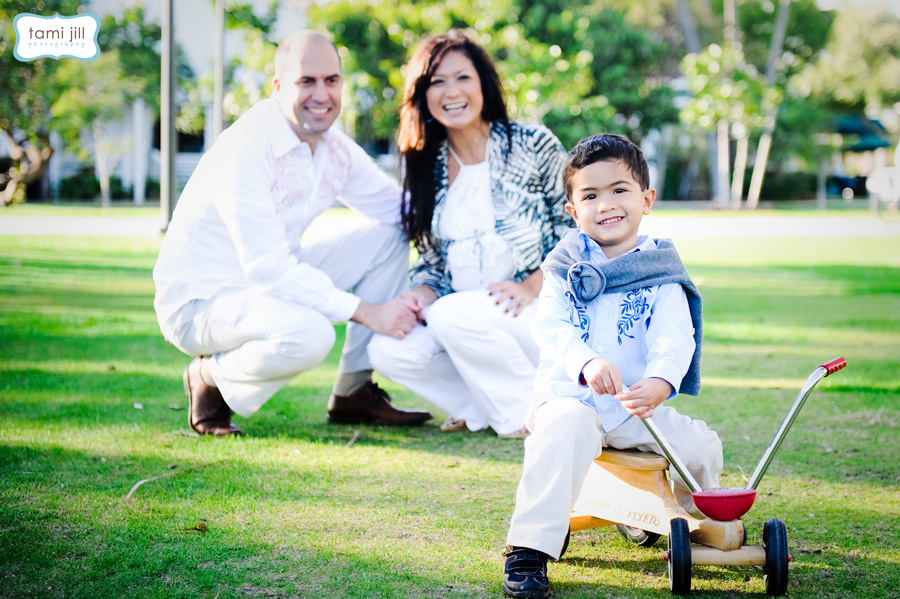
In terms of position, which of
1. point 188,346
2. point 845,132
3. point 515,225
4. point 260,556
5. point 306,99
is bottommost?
point 260,556

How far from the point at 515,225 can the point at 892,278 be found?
6.42 metres

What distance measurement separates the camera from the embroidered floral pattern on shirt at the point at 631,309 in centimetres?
234

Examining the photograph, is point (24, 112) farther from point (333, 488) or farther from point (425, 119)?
point (333, 488)

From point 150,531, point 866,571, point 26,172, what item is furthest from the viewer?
point 26,172

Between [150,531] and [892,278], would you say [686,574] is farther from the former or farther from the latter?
[892,278]

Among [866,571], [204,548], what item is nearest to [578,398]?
[866,571]

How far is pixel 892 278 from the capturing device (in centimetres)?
857

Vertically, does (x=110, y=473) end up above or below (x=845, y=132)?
below

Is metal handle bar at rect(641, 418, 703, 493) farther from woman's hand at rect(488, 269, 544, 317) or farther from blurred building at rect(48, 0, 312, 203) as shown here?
blurred building at rect(48, 0, 312, 203)

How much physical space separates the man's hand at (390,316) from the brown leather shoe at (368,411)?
360mm

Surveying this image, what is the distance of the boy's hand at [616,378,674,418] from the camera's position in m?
2.08

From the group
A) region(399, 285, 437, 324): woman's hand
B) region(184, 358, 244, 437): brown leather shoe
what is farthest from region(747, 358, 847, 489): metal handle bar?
region(184, 358, 244, 437): brown leather shoe

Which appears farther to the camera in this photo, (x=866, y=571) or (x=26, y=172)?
(x=26, y=172)

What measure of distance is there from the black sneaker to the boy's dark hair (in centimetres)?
102
